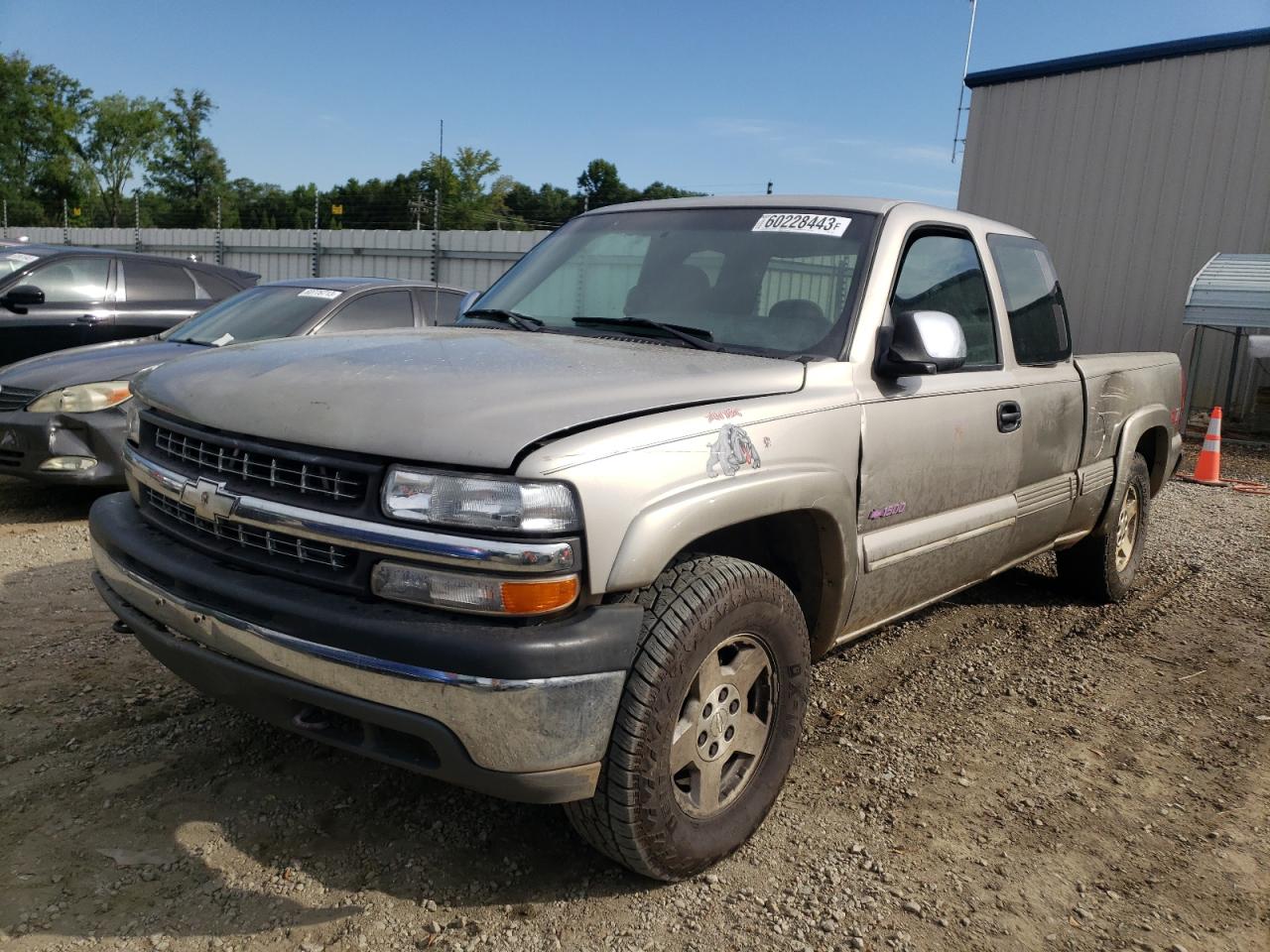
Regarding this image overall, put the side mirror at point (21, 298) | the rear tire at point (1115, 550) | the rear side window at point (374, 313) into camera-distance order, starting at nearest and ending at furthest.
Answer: the rear tire at point (1115, 550) < the rear side window at point (374, 313) < the side mirror at point (21, 298)

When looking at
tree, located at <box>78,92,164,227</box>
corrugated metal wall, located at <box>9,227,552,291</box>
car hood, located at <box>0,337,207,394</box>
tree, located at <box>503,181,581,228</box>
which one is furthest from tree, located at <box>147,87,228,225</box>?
car hood, located at <box>0,337,207,394</box>

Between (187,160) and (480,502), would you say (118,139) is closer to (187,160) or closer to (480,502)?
(187,160)

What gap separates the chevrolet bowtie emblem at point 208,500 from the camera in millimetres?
2369

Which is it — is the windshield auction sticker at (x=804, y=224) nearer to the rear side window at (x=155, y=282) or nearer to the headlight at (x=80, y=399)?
the headlight at (x=80, y=399)

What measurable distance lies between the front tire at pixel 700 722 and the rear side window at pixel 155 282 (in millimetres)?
7559

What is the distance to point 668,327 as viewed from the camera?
3180 millimetres

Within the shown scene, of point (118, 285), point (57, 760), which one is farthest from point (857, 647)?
point (118, 285)

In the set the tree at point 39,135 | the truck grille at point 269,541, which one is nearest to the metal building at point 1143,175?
the truck grille at point 269,541

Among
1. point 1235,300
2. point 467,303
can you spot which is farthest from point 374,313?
point 1235,300

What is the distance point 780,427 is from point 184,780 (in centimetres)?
203

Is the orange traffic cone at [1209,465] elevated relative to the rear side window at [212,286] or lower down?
lower down

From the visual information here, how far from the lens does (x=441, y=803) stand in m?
2.89

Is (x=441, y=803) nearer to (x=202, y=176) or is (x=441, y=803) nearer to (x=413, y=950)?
(x=413, y=950)

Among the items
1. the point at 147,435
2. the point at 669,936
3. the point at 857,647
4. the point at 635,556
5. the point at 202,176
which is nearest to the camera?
the point at 635,556
